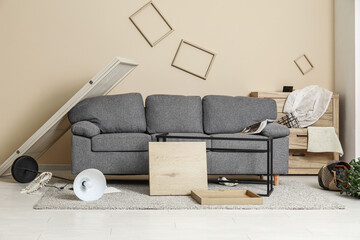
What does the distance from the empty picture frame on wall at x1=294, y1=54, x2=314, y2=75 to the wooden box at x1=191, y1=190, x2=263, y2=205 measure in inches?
96.8

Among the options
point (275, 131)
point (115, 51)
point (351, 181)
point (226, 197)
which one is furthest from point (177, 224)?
point (115, 51)

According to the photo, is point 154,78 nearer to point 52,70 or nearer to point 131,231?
point 52,70

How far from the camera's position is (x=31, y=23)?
555 cm

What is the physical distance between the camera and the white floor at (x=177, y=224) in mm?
2641

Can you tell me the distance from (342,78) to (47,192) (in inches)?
135

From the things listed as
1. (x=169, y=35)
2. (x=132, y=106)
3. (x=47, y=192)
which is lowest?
(x=47, y=192)

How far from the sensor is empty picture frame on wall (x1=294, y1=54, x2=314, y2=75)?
19.0ft

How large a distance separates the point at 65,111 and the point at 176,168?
120cm

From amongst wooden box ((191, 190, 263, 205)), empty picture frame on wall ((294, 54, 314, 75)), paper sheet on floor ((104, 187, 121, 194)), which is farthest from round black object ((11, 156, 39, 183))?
empty picture frame on wall ((294, 54, 314, 75))

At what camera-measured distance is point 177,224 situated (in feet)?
9.49

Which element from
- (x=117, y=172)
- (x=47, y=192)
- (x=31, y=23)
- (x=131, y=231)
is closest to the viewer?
(x=131, y=231)

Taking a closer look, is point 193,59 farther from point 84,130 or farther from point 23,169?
point 23,169

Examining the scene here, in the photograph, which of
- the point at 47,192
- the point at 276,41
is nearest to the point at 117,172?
the point at 47,192

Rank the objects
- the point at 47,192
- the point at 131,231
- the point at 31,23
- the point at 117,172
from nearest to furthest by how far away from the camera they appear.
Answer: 1. the point at 131,231
2. the point at 47,192
3. the point at 117,172
4. the point at 31,23
